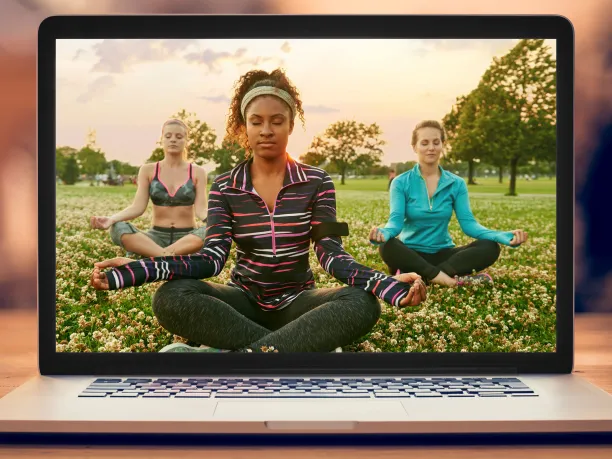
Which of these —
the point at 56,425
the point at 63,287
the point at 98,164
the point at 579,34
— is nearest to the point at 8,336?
the point at 63,287

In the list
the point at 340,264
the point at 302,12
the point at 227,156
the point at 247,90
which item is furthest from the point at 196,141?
the point at 302,12

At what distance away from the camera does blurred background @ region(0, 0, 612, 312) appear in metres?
2.91

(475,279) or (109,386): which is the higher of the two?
(475,279)

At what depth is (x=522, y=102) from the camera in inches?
74.0

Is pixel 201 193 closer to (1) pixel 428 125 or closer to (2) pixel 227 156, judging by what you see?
(2) pixel 227 156

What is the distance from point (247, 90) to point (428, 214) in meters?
0.64

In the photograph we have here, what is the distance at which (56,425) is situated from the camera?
1.41 meters

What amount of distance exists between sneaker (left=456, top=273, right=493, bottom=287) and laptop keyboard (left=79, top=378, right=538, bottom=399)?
0.29 meters

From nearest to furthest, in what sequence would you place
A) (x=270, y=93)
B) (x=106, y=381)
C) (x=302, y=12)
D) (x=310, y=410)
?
(x=310, y=410) → (x=106, y=381) → (x=270, y=93) → (x=302, y=12)

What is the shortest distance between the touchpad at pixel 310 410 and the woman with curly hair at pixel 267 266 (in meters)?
0.26

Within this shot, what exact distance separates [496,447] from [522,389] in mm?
277

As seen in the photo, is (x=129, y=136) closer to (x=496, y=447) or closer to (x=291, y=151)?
(x=291, y=151)

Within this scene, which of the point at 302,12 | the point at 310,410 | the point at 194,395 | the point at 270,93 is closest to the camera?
the point at 310,410

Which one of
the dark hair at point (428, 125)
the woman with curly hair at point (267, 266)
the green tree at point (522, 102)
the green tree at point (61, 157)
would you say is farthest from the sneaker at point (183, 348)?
the green tree at point (522, 102)
